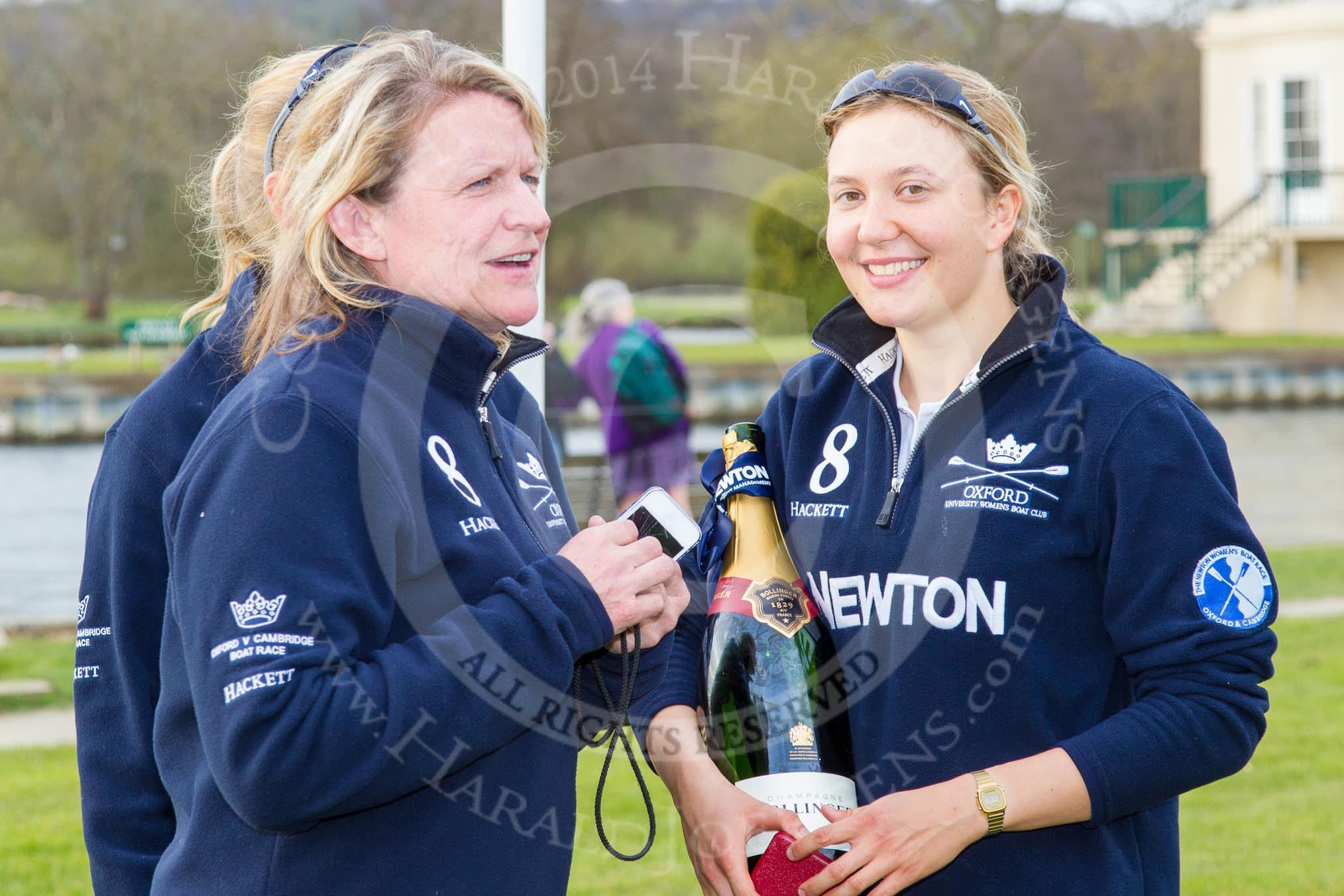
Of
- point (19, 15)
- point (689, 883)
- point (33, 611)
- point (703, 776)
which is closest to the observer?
Result: point (703, 776)

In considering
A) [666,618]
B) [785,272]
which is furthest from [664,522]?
[785,272]

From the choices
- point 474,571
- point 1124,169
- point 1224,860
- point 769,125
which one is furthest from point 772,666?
point 1124,169

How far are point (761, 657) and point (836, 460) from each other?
0.40 m

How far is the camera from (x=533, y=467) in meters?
2.21

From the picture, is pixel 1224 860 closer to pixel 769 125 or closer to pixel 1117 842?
pixel 1117 842

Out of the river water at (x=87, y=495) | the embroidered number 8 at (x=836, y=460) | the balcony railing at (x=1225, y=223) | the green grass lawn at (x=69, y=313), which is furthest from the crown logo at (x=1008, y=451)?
the green grass lawn at (x=69, y=313)

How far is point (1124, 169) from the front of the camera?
5919 centimetres

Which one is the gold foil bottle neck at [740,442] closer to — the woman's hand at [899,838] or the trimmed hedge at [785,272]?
the woman's hand at [899,838]

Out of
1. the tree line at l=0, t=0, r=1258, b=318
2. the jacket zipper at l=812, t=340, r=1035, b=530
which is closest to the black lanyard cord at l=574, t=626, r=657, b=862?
the jacket zipper at l=812, t=340, r=1035, b=530

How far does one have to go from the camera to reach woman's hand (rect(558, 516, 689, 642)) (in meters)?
1.79

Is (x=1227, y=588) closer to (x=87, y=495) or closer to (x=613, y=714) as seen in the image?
(x=613, y=714)

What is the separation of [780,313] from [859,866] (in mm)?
19993

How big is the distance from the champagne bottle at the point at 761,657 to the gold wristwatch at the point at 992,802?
31cm

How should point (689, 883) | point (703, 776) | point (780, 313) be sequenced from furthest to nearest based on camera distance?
point (780, 313) → point (689, 883) → point (703, 776)
